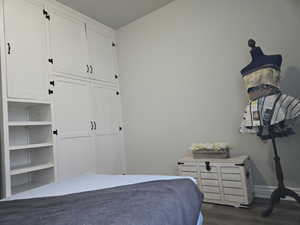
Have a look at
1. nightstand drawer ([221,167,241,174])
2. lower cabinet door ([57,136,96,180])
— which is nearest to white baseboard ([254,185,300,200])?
nightstand drawer ([221,167,241,174])

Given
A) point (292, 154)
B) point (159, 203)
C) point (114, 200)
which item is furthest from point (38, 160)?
point (292, 154)

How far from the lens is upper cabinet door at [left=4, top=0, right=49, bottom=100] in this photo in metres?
2.16

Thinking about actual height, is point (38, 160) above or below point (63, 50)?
below

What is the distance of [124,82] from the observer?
140 inches

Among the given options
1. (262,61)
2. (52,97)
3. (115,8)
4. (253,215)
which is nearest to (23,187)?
(52,97)

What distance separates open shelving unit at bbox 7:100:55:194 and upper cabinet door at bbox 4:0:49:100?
8.2 inches

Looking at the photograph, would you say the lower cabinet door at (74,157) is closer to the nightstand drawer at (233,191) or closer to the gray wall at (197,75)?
the gray wall at (197,75)

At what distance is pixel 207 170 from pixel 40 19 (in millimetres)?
2635

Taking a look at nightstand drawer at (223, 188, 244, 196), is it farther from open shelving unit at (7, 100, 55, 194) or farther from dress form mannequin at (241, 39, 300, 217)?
open shelving unit at (7, 100, 55, 194)

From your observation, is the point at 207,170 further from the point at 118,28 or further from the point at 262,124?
the point at 118,28

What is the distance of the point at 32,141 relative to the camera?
2.58m

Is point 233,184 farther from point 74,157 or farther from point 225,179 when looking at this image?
point 74,157

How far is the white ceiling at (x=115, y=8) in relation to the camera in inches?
112

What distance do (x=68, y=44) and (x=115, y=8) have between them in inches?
34.0
